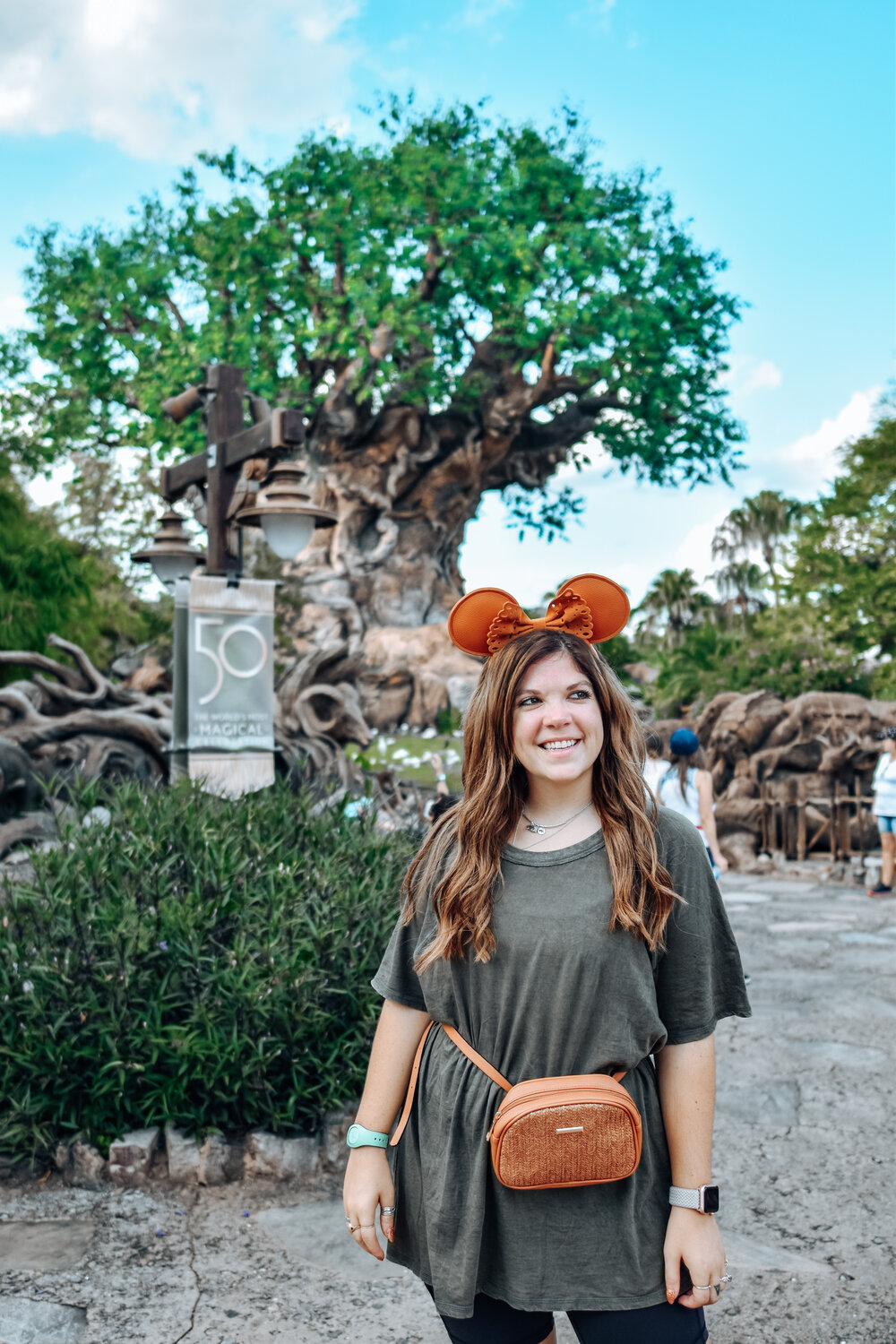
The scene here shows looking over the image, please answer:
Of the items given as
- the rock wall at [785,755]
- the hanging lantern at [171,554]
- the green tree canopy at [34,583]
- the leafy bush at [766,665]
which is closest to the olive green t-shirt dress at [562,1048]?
the hanging lantern at [171,554]

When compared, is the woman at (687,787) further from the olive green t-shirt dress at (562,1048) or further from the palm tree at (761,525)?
the palm tree at (761,525)

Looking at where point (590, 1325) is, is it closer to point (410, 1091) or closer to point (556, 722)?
point (410, 1091)

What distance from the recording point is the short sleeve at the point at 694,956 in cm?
161

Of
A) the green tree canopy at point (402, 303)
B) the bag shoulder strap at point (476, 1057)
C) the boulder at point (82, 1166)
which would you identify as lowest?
the boulder at point (82, 1166)

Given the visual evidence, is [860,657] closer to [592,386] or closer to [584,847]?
[592,386]

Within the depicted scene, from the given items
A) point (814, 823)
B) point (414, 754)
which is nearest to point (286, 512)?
point (814, 823)

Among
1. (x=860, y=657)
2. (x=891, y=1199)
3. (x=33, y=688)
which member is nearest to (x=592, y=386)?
(x=860, y=657)

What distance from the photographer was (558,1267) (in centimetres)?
154

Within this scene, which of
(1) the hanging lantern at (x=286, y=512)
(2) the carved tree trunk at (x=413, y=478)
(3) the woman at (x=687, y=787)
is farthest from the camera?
(2) the carved tree trunk at (x=413, y=478)

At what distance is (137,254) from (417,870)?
23155mm

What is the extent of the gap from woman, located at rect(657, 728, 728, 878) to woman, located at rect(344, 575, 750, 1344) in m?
4.77

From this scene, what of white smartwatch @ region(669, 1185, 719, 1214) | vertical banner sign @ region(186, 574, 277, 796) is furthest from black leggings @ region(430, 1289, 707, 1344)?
vertical banner sign @ region(186, 574, 277, 796)

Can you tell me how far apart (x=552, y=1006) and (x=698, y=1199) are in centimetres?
35

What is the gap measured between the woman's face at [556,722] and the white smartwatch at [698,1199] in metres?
0.63
